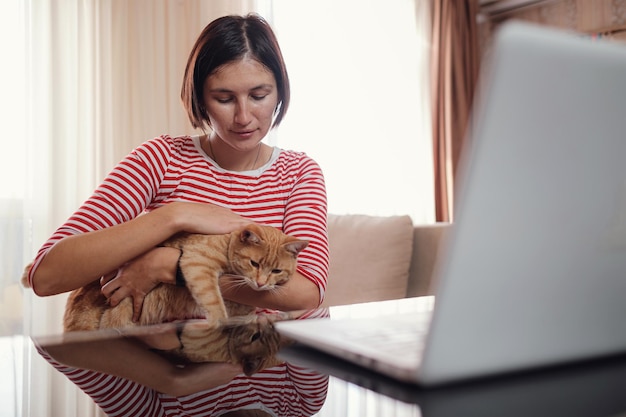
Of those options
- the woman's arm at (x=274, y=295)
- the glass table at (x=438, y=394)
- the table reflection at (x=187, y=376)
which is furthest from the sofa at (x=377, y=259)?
the glass table at (x=438, y=394)

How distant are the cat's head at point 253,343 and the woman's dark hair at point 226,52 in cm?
71

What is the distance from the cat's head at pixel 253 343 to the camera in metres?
0.56

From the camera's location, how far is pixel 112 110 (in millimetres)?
2768

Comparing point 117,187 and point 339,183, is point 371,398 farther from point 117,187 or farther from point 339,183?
point 339,183

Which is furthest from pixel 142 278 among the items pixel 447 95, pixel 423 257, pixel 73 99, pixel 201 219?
pixel 447 95

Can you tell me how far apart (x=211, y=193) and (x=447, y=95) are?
2806 mm

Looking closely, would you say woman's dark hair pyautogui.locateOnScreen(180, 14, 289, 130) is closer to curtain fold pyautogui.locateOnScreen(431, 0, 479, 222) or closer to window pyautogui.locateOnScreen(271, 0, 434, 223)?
window pyautogui.locateOnScreen(271, 0, 434, 223)

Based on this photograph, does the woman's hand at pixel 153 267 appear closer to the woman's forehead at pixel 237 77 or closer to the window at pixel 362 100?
the woman's forehead at pixel 237 77

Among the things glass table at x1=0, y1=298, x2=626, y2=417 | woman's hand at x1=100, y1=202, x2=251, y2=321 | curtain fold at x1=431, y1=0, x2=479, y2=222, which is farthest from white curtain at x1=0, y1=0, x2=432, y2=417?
glass table at x1=0, y1=298, x2=626, y2=417

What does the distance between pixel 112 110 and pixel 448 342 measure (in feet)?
8.61

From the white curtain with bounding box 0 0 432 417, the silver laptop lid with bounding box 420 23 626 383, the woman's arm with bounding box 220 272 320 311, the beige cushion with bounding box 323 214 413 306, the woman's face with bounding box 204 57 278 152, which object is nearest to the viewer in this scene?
the silver laptop lid with bounding box 420 23 626 383

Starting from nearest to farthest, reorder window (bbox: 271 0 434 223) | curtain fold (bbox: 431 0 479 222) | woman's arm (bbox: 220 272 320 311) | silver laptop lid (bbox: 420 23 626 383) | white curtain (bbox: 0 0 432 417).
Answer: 1. silver laptop lid (bbox: 420 23 626 383)
2. woman's arm (bbox: 220 272 320 311)
3. white curtain (bbox: 0 0 432 417)
4. window (bbox: 271 0 434 223)
5. curtain fold (bbox: 431 0 479 222)

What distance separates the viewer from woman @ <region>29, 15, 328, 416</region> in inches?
45.1

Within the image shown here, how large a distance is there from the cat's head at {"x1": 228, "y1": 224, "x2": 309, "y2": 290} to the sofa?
41.1 inches
